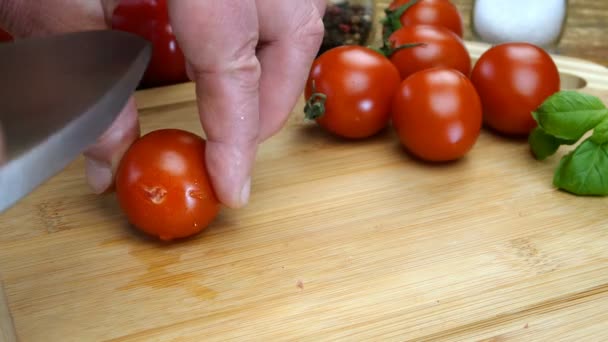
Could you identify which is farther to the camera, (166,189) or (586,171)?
(586,171)

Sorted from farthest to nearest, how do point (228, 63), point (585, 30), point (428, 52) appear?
point (585, 30), point (428, 52), point (228, 63)

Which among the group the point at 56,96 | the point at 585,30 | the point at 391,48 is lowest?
the point at 585,30

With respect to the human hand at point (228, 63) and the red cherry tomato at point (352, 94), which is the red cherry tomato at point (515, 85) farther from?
the human hand at point (228, 63)

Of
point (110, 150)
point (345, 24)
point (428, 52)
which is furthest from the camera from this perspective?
point (345, 24)

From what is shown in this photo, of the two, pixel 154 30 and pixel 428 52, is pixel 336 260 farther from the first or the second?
pixel 154 30

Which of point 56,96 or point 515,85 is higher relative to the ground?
point 56,96

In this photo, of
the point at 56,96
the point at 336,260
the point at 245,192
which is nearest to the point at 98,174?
the point at 245,192

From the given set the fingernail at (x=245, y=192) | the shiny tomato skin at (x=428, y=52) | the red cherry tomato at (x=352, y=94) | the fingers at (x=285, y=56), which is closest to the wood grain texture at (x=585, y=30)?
the shiny tomato skin at (x=428, y=52)
